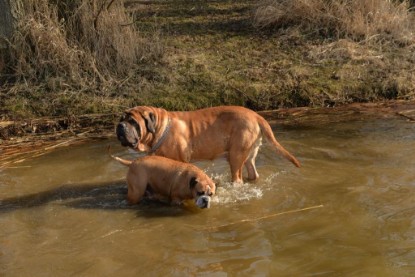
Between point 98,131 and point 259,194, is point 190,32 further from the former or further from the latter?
Result: point 259,194

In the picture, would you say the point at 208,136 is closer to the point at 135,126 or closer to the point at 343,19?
the point at 135,126

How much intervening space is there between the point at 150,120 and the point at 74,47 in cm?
418

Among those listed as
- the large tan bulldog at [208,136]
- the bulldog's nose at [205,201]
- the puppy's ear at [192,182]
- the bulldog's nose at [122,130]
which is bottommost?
the bulldog's nose at [205,201]

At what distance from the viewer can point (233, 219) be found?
5922mm

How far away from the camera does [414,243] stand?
16.6ft

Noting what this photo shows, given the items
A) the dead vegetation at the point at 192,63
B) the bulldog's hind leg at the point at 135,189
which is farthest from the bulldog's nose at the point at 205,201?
the dead vegetation at the point at 192,63

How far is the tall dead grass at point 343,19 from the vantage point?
1151cm

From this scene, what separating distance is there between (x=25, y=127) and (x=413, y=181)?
570 cm

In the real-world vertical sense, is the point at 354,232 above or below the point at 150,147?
below

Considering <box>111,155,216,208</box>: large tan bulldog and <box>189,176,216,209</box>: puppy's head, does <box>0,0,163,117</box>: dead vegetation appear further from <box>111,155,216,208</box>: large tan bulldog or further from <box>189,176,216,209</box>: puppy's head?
<box>189,176,216,209</box>: puppy's head

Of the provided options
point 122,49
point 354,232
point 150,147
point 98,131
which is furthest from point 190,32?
point 354,232

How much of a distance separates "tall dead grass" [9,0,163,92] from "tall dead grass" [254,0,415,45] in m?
2.91

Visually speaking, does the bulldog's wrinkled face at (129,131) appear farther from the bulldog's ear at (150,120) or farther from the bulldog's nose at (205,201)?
the bulldog's nose at (205,201)

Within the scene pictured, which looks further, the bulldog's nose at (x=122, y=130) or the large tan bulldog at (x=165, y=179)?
the bulldog's nose at (x=122, y=130)
